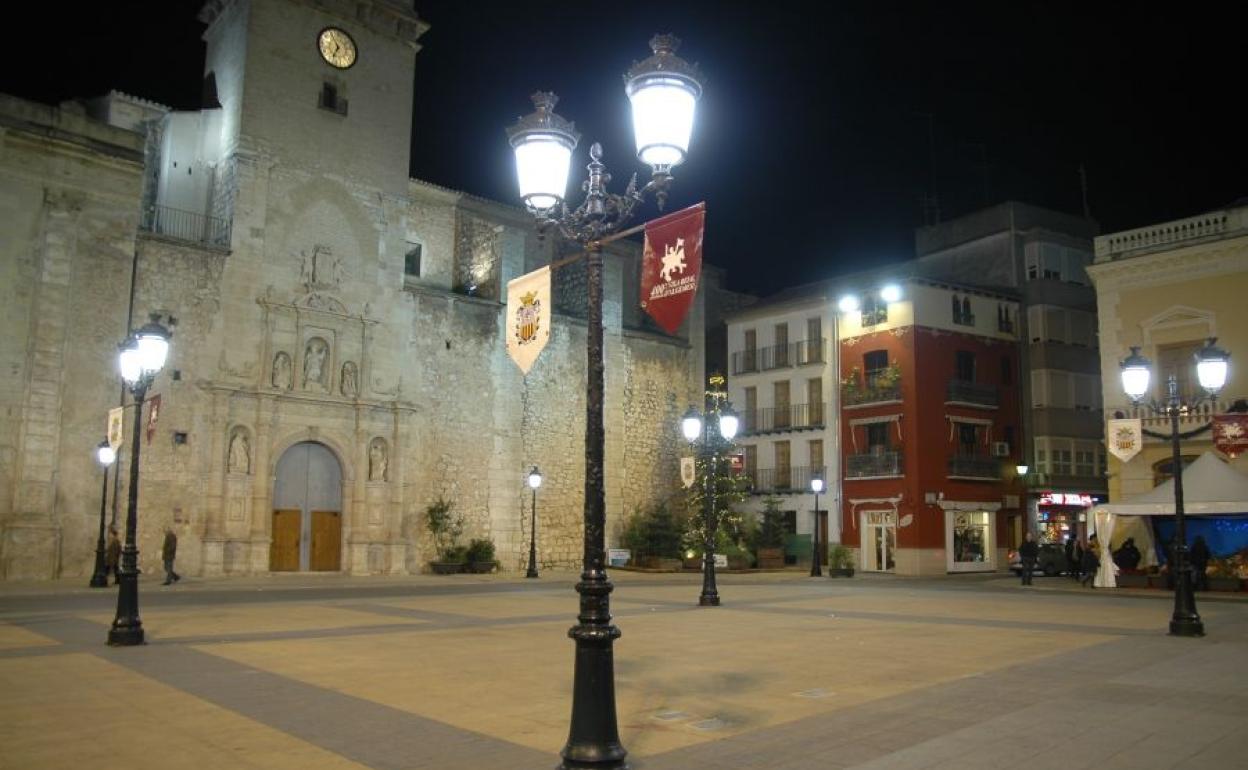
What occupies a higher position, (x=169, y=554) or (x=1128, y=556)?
(x=1128, y=556)

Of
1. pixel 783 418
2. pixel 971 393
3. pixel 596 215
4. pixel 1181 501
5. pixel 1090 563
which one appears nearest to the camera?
pixel 596 215

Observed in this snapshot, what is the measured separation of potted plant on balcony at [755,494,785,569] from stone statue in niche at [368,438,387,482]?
15.1m

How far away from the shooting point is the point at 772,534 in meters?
40.0

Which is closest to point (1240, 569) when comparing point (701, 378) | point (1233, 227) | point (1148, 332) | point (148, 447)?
point (1148, 332)

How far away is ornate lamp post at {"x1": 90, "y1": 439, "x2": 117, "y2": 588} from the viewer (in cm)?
2356

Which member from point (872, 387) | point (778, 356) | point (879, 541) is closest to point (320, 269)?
point (778, 356)

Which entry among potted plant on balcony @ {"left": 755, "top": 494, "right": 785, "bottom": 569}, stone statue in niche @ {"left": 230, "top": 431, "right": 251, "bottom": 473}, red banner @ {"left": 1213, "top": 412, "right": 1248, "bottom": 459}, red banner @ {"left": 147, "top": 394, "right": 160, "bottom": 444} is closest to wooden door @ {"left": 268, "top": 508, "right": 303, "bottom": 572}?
stone statue in niche @ {"left": 230, "top": 431, "right": 251, "bottom": 473}

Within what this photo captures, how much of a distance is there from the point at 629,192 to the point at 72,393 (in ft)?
81.0

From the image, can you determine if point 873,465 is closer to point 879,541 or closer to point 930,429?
point 930,429

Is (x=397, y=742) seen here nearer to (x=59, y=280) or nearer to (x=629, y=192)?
(x=629, y=192)

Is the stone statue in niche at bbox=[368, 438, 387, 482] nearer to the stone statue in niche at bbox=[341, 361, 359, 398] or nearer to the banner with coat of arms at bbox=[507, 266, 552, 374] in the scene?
the stone statue in niche at bbox=[341, 361, 359, 398]

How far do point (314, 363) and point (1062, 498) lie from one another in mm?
30025

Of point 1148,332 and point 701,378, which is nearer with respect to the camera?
point 1148,332

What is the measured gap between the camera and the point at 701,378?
1750 inches
